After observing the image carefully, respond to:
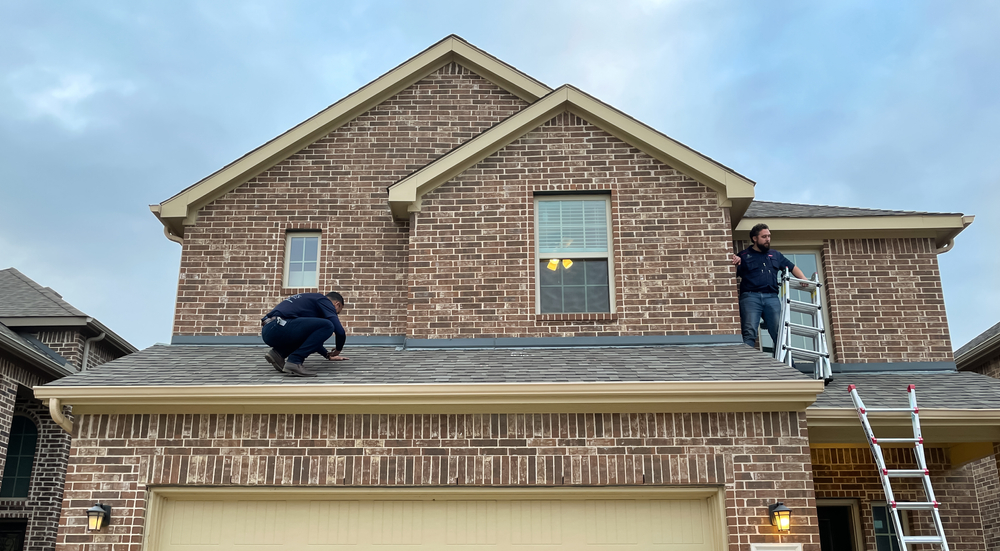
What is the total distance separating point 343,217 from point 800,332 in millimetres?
6000

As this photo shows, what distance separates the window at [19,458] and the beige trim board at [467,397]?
7.99 m

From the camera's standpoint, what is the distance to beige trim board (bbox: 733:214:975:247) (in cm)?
1110

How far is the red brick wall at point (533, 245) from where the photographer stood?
395 inches

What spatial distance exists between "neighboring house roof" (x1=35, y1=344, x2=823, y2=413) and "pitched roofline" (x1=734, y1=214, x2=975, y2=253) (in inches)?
113

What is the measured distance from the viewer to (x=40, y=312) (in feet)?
50.8

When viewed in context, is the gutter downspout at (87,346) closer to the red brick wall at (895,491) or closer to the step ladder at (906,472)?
the red brick wall at (895,491)

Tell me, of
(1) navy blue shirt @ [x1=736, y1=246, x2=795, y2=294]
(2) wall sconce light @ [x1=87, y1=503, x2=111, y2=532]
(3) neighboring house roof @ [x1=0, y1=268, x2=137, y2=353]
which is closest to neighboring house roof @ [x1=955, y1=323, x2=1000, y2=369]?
(1) navy blue shirt @ [x1=736, y1=246, x2=795, y2=294]

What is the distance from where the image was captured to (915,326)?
10898 millimetres

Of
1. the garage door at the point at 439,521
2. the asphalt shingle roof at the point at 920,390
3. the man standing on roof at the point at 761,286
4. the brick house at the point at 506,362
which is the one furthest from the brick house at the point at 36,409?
the asphalt shingle roof at the point at 920,390

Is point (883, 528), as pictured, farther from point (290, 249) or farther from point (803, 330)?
point (290, 249)

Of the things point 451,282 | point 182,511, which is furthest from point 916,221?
point 182,511

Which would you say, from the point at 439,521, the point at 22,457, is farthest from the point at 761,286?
the point at 22,457

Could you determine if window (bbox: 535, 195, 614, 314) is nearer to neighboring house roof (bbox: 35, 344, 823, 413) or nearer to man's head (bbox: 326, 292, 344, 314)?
neighboring house roof (bbox: 35, 344, 823, 413)

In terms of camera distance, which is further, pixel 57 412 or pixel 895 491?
pixel 895 491
